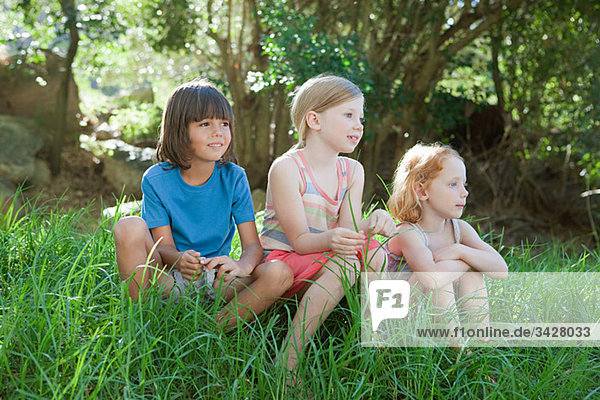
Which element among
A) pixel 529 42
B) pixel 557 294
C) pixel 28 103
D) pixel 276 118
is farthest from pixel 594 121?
pixel 28 103

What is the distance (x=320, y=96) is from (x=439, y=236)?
0.75 metres

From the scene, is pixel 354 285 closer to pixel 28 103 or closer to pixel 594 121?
pixel 594 121

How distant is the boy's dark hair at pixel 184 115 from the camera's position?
239cm

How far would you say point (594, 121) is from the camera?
538cm

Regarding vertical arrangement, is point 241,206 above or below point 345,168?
below

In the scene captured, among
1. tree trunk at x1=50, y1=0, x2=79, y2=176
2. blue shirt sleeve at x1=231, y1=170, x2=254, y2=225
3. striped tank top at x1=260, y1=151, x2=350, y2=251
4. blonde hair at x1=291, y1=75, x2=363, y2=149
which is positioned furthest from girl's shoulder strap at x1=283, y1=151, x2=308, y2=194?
tree trunk at x1=50, y1=0, x2=79, y2=176

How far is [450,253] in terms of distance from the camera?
2.29 m

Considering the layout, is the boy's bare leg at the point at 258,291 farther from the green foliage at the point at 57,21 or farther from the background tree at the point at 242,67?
the green foliage at the point at 57,21

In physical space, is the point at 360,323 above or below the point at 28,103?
below

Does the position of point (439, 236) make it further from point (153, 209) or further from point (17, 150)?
point (17, 150)

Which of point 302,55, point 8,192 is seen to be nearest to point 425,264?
point 302,55

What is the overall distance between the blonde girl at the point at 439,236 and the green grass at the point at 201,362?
267 mm

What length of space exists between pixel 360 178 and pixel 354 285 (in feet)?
1.63

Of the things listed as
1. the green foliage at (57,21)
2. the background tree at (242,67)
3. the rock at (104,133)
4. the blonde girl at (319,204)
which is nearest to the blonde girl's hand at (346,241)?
the blonde girl at (319,204)
